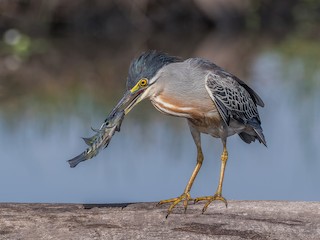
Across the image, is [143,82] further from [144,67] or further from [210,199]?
[210,199]

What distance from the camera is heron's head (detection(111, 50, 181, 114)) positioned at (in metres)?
4.61

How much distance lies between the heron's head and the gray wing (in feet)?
1.26

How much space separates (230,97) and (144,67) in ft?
2.04

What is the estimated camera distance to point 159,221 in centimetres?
465

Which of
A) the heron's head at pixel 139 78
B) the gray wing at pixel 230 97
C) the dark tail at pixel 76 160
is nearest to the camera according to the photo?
the dark tail at pixel 76 160

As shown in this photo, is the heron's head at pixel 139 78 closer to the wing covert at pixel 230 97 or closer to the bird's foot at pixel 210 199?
the wing covert at pixel 230 97

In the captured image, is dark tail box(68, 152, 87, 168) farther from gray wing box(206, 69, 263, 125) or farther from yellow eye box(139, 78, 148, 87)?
gray wing box(206, 69, 263, 125)

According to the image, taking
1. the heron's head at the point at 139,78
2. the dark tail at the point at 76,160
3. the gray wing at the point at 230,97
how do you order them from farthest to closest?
the gray wing at the point at 230,97 → the heron's head at the point at 139,78 → the dark tail at the point at 76,160

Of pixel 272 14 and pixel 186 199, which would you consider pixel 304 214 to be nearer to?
pixel 186 199

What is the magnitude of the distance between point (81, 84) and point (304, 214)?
9.54 metres

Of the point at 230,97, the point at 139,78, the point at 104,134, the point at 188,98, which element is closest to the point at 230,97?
the point at 230,97

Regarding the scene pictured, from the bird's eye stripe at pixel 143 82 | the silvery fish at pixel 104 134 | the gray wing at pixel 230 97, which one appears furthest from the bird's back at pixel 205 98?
the silvery fish at pixel 104 134

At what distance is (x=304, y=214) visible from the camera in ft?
15.3

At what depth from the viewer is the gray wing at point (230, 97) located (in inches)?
197
